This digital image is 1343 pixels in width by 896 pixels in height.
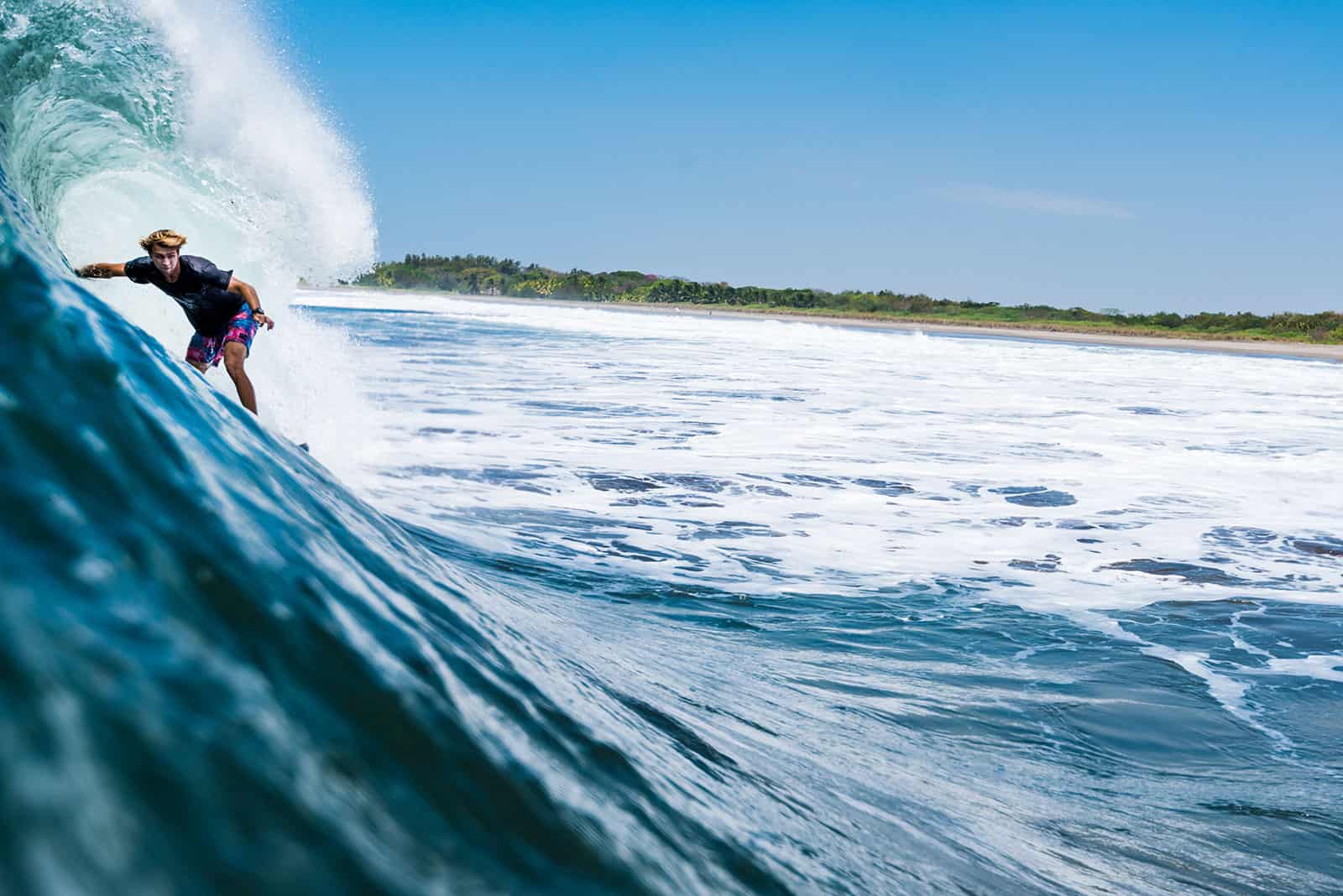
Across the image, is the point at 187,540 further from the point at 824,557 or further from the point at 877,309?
the point at 877,309

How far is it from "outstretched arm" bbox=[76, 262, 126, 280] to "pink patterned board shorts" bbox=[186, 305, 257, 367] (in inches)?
35.6

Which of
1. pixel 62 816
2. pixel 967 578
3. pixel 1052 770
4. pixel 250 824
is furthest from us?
pixel 967 578

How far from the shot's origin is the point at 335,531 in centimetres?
351

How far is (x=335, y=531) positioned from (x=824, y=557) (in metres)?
4.85

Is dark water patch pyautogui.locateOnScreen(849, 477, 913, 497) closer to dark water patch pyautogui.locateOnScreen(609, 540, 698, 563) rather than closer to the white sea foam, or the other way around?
the white sea foam

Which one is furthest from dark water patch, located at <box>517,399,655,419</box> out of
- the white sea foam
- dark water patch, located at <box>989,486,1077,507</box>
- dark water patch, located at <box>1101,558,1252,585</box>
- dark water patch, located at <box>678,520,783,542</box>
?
dark water patch, located at <box>1101,558,1252,585</box>

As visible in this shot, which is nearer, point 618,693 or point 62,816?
point 62,816

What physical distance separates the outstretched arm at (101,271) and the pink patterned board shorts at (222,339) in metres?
0.90

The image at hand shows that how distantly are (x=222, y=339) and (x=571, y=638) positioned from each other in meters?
3.87

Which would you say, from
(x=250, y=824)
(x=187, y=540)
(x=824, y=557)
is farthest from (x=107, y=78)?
(x=250, y=824)

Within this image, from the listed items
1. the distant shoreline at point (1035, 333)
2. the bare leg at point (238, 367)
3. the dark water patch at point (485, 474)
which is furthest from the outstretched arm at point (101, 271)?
the distant shoreline at point (1035, 333)

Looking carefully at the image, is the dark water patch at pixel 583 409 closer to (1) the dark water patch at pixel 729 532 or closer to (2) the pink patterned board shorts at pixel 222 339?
(1) the dark water patch at pixel 729 532

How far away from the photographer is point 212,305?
704cm

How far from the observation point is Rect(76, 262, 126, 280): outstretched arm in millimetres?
6090
